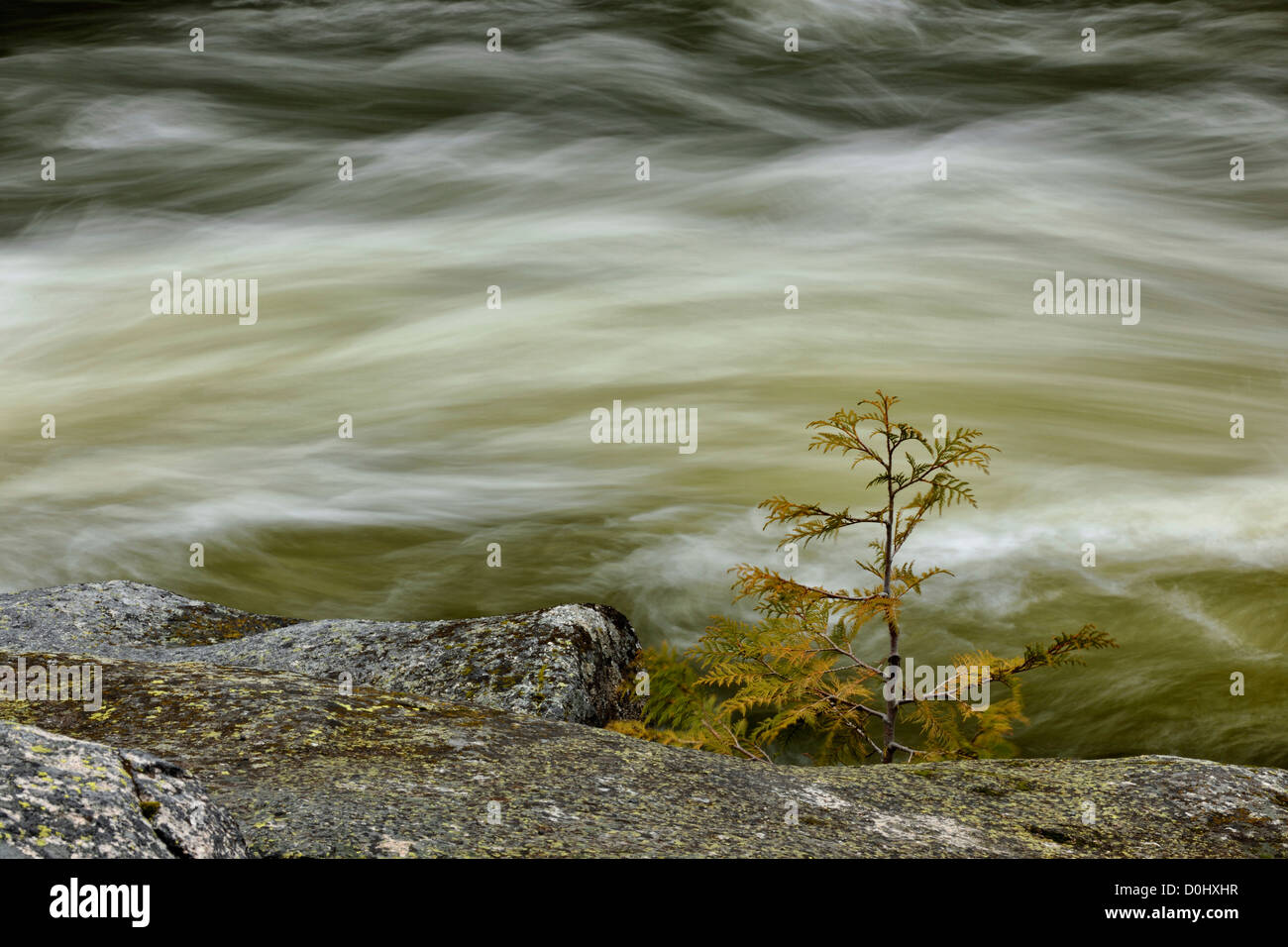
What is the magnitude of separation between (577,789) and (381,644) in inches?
65.2

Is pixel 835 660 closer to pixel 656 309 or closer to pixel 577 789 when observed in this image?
pixel 577 789

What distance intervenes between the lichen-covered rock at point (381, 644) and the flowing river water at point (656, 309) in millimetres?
1157

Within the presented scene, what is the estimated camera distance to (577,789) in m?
2.60

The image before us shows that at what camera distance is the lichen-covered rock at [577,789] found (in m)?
2.33

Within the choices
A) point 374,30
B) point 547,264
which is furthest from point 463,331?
point 374,30

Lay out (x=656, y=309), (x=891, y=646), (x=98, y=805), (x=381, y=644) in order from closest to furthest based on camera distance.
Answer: (x=98, y=805) → (x=891, y=646) → (x=381, y=644) → (x=656, y=309)

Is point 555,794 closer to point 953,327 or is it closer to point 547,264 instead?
point 953,327

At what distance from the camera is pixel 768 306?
9922 mm

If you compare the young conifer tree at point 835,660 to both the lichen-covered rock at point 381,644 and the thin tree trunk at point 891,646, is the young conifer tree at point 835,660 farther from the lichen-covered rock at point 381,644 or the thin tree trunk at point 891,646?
the lichen-covered rock at point 381,644

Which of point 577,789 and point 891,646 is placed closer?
point 577,789

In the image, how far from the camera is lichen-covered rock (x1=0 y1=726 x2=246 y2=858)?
186cm

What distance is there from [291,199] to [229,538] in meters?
5.85

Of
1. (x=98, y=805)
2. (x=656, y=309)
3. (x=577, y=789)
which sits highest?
Answer: (x=656, y=309)

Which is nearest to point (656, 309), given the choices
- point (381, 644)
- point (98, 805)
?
point (381, 644)
